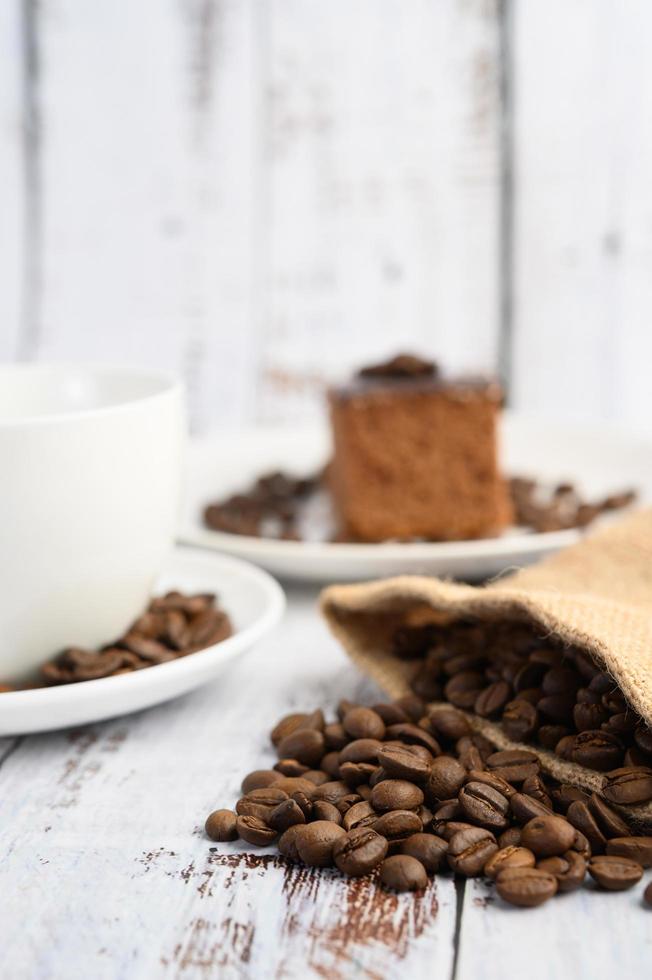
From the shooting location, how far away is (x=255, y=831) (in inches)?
49.3

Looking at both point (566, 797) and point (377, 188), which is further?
point (377, 188)

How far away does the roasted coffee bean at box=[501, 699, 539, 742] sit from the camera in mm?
1393

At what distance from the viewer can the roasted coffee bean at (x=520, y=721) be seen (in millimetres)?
1393

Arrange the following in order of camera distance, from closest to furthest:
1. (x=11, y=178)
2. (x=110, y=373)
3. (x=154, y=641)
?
(x=154, y=641) → (x=110, y=373) → (x=11, y=178)

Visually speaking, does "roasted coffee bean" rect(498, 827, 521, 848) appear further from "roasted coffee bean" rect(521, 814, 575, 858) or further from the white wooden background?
the white wooden background

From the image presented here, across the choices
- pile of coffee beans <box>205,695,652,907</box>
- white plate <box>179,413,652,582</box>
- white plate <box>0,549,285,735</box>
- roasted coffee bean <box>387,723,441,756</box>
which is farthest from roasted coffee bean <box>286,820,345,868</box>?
white plate <box>179,413,652,582</box>

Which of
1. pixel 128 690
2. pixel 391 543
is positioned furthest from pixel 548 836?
pixel 391 543

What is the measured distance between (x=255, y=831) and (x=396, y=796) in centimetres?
16

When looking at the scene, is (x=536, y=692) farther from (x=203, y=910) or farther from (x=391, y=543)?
(x=391, y=543)

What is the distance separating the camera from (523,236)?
3.54m

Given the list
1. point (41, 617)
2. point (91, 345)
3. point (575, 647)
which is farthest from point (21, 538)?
point (91, 345)

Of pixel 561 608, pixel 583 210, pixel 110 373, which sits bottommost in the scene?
pixel 561 608

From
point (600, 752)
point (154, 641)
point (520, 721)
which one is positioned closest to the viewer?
point (600, 752)

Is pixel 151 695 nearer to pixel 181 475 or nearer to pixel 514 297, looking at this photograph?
pixel 181 475
